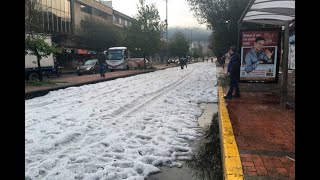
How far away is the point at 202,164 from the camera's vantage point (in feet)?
16.1

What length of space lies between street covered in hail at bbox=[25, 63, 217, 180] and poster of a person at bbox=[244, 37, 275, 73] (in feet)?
9.10

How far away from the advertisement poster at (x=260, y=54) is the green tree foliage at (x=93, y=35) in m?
39.0

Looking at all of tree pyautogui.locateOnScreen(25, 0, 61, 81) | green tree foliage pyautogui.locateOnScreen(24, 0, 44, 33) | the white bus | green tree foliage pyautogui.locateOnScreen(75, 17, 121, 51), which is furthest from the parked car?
green tree foliage pyautogui.locateOnScreen(75, 17, 121, 51)

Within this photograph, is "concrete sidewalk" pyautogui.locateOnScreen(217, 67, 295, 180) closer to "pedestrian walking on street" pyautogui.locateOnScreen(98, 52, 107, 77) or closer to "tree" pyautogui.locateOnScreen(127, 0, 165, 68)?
"pedestrian walking on street" pyautogui.locateOnScreen(98, 52, 107, 77)

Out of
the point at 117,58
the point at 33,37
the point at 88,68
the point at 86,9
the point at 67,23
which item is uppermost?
the point at 86,9

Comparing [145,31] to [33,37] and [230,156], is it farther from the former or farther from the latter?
[230,156]

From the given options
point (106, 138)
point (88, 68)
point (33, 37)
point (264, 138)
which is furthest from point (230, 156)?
point (88, 68)

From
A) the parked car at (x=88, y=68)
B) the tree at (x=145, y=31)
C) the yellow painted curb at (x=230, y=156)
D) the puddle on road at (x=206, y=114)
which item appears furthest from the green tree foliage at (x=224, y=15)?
the tree at (x=145, y=31)

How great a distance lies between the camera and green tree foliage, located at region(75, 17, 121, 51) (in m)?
46.9

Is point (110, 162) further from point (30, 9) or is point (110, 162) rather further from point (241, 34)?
point (30, 9)

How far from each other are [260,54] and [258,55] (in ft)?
0.26

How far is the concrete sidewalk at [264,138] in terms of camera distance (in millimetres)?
3660
